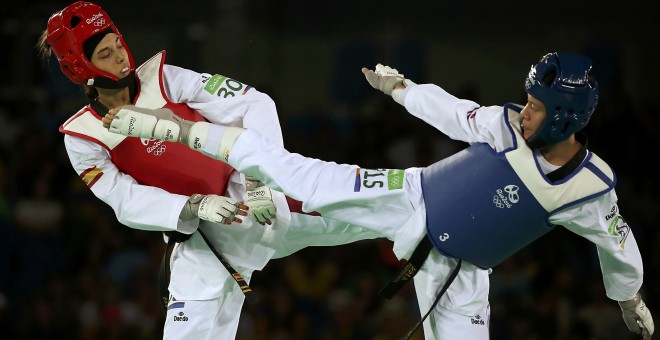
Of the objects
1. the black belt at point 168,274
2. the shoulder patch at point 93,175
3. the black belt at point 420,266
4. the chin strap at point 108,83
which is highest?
the chin strap at point 108,83

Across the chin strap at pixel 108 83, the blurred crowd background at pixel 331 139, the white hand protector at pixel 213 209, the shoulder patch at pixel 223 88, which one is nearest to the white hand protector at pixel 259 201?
the white hand protector at pixel 213 209

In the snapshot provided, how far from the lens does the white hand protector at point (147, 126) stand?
4.59 m

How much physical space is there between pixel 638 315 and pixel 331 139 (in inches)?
182

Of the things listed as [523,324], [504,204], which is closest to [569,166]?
[504,204]

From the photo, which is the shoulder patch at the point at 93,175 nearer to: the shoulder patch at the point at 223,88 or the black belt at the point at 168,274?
the black belt at the point at 168,274

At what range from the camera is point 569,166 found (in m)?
4.26

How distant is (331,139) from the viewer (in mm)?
9164

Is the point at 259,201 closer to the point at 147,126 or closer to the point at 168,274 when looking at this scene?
the point at 147,126

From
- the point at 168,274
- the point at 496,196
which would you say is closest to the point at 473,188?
the point at 496,196

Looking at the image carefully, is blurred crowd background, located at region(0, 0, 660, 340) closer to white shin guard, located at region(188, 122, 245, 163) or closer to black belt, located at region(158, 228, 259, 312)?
black belt, located at region(158, 228, 259, 312)

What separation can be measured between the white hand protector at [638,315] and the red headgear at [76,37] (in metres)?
2.73

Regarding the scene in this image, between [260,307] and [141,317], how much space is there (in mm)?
1020

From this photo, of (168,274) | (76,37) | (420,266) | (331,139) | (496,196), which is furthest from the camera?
(331,139)

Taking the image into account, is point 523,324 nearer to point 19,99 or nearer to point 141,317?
point 141,317
